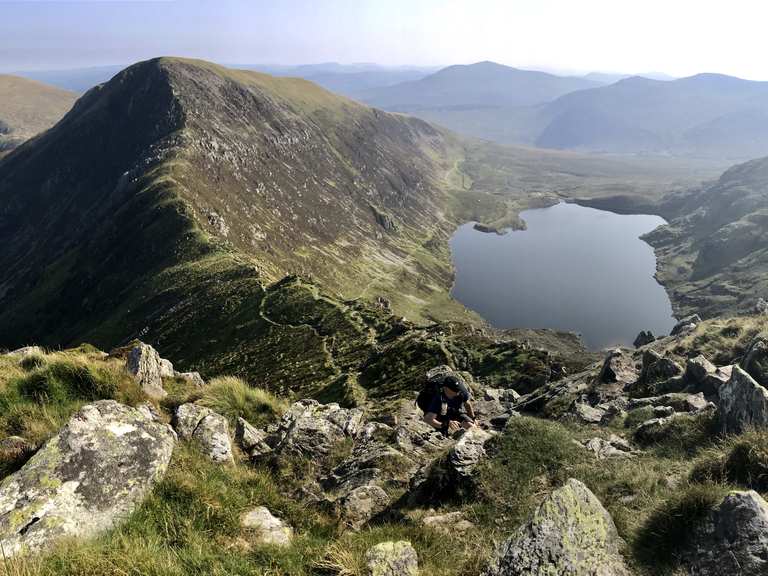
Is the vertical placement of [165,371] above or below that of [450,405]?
below

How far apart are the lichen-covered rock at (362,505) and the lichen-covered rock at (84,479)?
14.7 ft

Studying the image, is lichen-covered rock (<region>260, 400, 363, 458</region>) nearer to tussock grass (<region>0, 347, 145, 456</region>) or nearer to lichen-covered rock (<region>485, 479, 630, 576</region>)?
tussock grass (<region>0, 347, 145, 456</region>)

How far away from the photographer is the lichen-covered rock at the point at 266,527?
8.62 m

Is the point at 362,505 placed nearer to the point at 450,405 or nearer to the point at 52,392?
the point at 450,405

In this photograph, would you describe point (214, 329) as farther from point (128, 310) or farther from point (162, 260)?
point (162, 260)

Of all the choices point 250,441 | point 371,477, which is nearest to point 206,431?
point 250,441

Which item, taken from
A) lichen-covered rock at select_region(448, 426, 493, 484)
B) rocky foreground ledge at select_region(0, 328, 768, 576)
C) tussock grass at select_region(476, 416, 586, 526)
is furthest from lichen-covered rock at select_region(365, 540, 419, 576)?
lichen-covered rock at select_region(448, 426, 493, 484)

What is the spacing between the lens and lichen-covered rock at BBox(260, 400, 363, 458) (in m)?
15.1

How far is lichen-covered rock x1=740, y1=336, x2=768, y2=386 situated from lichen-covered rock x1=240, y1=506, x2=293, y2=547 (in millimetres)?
23118

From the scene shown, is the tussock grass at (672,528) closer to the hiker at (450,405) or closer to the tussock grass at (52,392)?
the hiker at (450,405)

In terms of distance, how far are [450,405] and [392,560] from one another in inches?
503

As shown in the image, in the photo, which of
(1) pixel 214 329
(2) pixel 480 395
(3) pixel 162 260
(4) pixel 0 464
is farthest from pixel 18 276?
(4) pixel 0 464

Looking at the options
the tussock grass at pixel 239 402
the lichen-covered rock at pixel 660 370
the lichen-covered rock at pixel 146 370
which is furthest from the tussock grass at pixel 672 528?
the lichen-covered rock at pixel 660 370

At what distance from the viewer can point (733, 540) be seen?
729 cm
